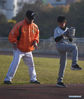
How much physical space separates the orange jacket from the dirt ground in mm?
1078

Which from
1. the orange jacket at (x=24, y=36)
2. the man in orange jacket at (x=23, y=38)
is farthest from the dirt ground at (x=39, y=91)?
the orange jacket at (x=24, y=36)

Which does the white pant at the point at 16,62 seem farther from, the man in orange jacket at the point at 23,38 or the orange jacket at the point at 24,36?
the orange jacket at the point at 24,36

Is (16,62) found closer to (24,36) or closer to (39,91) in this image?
(24,36)

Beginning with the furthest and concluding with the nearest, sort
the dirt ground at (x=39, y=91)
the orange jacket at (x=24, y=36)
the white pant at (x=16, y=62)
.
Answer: the white pant at (x=16, y=62), the orange jacket at (x=24, y=36), the dirt ground at (x=39, y=91)

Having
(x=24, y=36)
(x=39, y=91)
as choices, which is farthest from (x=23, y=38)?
(x=39, y=91)

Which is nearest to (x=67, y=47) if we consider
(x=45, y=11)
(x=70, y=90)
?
(x=70, y=90)

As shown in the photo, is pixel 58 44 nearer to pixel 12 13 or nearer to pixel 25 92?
pixel 25 92

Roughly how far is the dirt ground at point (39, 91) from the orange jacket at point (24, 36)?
1.08 metres

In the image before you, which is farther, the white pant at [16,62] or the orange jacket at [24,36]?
the white pant at [16,62]

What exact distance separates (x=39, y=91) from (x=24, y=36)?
1767 mm

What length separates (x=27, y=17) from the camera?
9.55m

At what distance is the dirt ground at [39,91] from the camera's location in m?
7.80

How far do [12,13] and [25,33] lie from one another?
186ft

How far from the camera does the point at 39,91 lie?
8.50 meters
